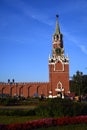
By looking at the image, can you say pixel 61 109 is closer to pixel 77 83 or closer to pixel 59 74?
pixel 77 83

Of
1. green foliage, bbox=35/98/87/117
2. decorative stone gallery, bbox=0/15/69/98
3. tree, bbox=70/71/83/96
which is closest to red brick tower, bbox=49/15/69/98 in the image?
decorative stone gallery, bbox=0/15/69/98

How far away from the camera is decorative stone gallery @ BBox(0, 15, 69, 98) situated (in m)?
81.4

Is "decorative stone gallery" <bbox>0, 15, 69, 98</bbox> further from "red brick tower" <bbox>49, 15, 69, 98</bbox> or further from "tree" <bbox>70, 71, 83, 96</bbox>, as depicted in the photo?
"tree" <bbox>70, 71, 83, 96</bbox>

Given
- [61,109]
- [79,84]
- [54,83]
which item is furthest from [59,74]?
[61,109]

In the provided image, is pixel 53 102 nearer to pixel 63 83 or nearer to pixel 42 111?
pixel 42 111

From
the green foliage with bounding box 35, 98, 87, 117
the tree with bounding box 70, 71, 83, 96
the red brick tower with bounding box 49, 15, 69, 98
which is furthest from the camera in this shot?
the red brick tower with bounding box 49, 15, 69, 98

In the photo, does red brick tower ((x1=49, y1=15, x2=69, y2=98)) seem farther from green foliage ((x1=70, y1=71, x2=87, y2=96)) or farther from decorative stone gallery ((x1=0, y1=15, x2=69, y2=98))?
green foliage ((x1=70, y1=71, x2=87, y2=96))

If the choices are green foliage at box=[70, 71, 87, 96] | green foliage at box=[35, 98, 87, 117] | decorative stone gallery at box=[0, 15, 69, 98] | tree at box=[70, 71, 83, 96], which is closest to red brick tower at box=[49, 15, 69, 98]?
decorative stone gallery at box=[0, 15, 69, 98]

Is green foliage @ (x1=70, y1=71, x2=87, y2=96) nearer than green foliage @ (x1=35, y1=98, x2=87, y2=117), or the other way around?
green foliage @ (x1=35, y1=98, x2=87, y2=117)

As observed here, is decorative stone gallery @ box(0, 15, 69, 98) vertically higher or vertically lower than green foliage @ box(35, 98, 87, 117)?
higher

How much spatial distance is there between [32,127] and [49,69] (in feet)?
224

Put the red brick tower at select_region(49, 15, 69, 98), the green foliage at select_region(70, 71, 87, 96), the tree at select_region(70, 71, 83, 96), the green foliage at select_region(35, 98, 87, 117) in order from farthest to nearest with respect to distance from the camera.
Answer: the red brick tower at select_region(49, 15, 69, 98), the tree at select_region(70, 71, 83, 96), the green foliage at select_region(70, 71, 87, 96), the green foliage at select_region(35, 98, 87, 117)

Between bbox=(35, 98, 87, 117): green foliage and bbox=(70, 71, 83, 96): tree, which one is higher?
bbox=(70, 71, 83, 96): tree

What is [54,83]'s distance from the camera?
270 feet
